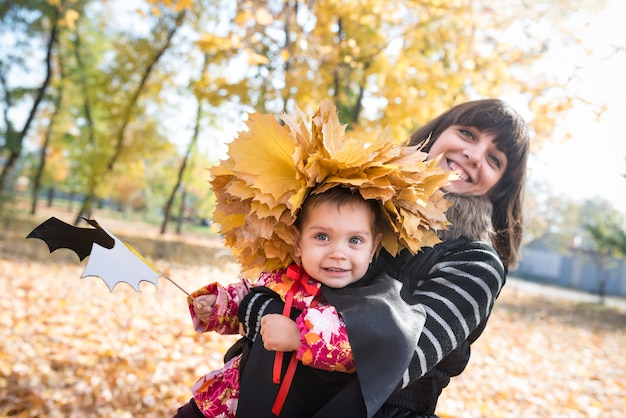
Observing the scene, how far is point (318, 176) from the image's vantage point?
1.62 meters

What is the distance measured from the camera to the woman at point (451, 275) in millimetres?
1404

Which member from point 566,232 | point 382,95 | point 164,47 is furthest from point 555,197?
point 382,95

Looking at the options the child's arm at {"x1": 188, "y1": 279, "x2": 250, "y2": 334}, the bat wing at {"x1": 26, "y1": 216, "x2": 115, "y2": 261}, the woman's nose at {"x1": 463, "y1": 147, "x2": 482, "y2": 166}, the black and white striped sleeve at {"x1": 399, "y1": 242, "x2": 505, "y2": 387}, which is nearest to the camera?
the black and white striped sleeve at {"x1": 399, "y1": 242, "x2": 505, "y2": 387}

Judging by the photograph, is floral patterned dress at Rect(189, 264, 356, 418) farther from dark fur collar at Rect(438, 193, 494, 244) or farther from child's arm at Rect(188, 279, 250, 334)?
dark fur collar at Rect(438, 193, 494, 244)

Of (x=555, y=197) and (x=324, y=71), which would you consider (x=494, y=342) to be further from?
(x=555, y=197)

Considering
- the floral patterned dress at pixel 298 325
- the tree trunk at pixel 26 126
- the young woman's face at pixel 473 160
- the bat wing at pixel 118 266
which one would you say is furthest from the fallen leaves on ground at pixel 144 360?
the tree trunk at pixel 26 126

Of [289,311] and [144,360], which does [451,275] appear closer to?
[289,311]

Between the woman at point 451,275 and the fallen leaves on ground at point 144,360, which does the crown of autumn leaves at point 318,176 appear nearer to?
the woman at point 451,275

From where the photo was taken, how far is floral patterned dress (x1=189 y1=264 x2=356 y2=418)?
1415 millimetres

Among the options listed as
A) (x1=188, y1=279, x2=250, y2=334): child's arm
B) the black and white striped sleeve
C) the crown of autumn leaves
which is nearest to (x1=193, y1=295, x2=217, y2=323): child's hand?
(x1=188, y1=279, x2=250, y2=334): child's arm

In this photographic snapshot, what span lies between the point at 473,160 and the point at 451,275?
0.61 m

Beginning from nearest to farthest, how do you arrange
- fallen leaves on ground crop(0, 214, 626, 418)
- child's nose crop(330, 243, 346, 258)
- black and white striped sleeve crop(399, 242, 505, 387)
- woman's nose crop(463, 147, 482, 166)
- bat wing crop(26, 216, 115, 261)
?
black and white striped sleeve crop(399, 242, 505, 387), child's nose crop(330, 243, 346, 258), bat wing crop(26, 216, 115, 261), woman's nose crop(463, 147, 482, 166), fallen leaves on ground crop(0, 214, 626, 418)

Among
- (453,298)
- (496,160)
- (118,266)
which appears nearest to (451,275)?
(453,298)

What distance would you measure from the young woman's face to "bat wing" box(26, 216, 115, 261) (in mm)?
1346
